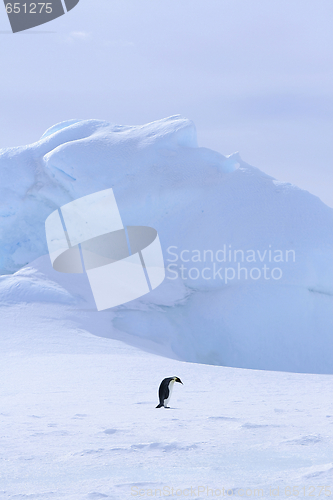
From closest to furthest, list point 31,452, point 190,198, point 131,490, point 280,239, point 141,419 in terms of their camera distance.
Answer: point 131,490, point 31,452, point 141,419, point 280,239, point 190,198

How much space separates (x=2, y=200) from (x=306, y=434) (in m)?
9.81

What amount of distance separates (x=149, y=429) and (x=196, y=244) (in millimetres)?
6593

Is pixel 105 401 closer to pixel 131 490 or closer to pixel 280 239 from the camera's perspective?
pixel 131 490

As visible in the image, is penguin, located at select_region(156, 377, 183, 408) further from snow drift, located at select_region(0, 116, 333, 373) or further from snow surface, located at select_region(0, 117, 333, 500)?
snow drift, located at select_region(0, 116, 333, 373)

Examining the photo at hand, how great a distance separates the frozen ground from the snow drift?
7.79 ft

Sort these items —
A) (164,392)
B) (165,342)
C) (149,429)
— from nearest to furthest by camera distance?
(149,429), (164,392), (165,342)

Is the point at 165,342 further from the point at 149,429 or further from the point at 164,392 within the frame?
the point at 149,429

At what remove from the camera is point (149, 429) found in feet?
10.6

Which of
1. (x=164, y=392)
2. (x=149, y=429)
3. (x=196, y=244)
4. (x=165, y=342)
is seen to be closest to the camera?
(x=149, y=429)

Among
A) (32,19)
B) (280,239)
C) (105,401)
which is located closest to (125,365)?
(105,401)

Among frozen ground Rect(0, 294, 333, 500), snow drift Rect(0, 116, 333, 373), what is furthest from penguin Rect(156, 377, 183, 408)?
snow drift Rect(0, 116, 333, 373)

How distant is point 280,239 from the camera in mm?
9203

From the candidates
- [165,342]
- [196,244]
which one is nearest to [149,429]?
[165,342]

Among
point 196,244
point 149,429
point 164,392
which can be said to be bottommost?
point 196,244
